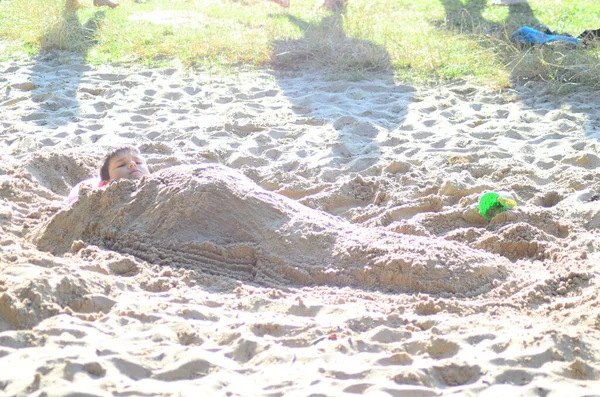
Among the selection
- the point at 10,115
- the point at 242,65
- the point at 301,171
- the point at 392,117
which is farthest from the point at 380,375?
the point at 242,65

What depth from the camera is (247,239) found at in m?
3.59

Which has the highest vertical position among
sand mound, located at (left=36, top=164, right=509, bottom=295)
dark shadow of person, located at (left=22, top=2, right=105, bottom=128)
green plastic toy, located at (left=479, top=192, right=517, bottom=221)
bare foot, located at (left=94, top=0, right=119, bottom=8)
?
bare foot, located at (left=94, top=0, right=119, bottom=8)

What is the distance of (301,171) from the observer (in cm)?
529

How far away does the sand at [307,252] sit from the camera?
2459mm

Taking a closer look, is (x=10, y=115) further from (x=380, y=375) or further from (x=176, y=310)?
(x=380, y=375)

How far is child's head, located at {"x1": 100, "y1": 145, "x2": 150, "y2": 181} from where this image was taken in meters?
4.53

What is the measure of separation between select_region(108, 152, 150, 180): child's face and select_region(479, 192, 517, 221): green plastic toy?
2040 mm

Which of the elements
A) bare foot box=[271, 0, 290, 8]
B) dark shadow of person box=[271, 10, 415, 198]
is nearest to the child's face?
dark shadow of person box=[271, 10, 415, 198]

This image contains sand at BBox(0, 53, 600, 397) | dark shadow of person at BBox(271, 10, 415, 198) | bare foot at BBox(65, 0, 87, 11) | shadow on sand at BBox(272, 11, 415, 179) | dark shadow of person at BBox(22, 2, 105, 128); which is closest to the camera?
sand at BBox(0, 53, 600, 397)

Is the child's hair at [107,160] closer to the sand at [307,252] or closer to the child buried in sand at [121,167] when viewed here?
the child buried in sand at [121,167]

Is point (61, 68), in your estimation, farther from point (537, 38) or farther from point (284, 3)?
point (537, 38)

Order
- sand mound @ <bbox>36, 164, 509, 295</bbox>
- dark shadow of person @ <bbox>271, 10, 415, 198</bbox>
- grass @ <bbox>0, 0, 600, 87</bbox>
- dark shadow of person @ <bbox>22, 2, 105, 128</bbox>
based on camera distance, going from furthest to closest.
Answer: grass @ <bbox>0, 0, 600, 87</bbox>, dark shadow of person @ <bbox>22, 2, 105, 128</bbox>, dark shadow of person @ <bbox>271, 10, 415, 198</bbox>, sand mound @ <bbox>36, 164, 509, 295</bbox>

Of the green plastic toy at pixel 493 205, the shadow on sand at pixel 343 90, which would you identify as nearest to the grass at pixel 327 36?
the shadow on sand at pixel 343 90

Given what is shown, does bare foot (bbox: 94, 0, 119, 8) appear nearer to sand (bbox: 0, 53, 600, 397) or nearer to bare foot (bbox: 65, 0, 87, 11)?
bare foot (bbox: 65, 0, 87, 11)
